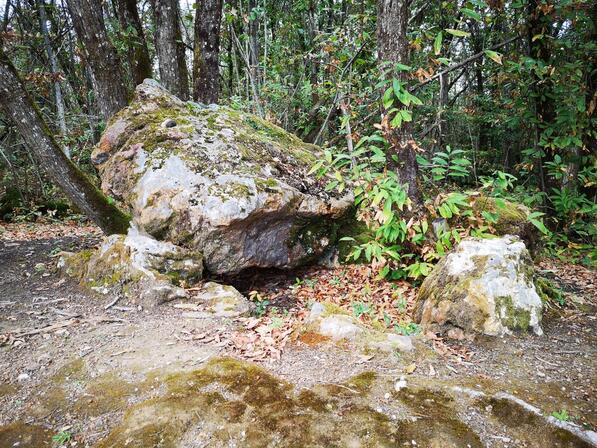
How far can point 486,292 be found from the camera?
340 centimetres

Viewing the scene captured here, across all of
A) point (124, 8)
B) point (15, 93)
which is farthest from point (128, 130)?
point (124, 8)

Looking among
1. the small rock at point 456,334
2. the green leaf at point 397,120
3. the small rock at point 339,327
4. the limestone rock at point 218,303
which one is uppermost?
the green leaf at point 397,120

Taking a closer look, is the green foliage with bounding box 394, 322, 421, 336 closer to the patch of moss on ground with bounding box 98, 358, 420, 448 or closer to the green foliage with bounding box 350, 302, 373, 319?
the green foliage with bounding box 350, 302, 373, 319

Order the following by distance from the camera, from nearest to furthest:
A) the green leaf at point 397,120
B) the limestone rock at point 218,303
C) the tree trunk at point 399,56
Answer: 1. the green leaf at point 397,120
2. the limestone rock at point 218,303
3. the tree trunk at point 399,56

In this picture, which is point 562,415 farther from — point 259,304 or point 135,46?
point 135,46

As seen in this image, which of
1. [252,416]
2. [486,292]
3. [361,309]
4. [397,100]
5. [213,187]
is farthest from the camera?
[213,187]

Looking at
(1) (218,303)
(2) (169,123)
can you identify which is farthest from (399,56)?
(1) (218,303)

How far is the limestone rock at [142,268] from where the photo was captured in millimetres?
4273

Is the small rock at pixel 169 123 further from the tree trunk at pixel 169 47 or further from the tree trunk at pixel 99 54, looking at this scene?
the tree trunk at pixel 169 47

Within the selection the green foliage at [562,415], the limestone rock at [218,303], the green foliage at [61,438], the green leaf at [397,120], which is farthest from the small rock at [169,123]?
the green foliage at [562,415]

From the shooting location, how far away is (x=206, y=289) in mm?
4461

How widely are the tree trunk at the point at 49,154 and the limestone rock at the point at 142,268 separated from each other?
2.41ft

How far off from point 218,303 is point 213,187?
1.49m

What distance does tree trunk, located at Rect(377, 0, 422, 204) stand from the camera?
4152 mm
